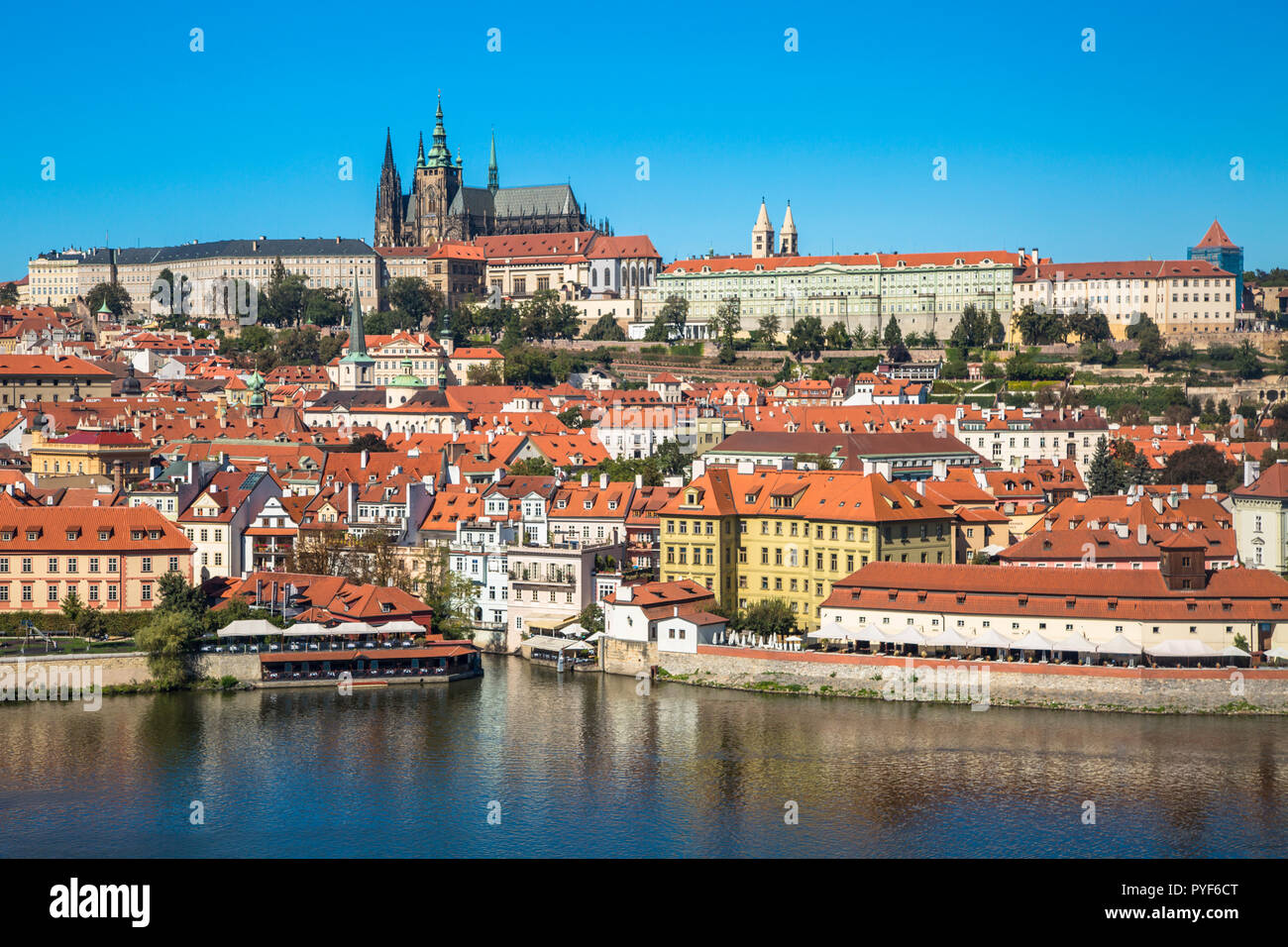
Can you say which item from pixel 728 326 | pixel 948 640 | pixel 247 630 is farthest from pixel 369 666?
pixel 728 326

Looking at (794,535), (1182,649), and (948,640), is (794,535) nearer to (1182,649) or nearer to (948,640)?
(948,640)

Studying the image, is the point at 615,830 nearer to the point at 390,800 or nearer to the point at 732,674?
the point at 390,800

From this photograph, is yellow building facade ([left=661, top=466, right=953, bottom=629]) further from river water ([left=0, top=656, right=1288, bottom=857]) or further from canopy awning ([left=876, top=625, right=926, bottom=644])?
river water ([left=0, top=656, right=1288, bottom=857])

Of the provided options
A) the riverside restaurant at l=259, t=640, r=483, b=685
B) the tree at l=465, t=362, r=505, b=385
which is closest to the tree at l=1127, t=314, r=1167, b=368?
the tree at l=465, t=362, r=505, b=385

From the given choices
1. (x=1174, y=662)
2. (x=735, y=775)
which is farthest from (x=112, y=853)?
(x=1174, y=662)

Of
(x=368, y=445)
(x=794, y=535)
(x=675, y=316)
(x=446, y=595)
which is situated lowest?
(x=446, y=595)

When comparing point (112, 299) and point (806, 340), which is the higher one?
point (112, 299)
